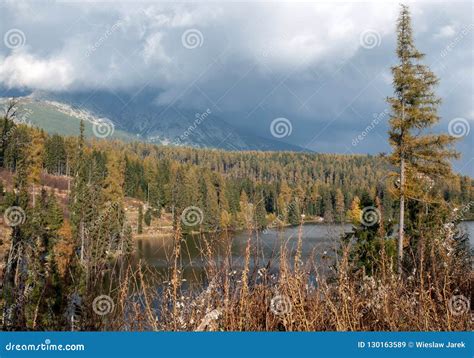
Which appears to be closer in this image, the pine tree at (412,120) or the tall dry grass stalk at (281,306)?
the tall dry grass stalk at (281,306)

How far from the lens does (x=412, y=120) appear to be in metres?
21.4

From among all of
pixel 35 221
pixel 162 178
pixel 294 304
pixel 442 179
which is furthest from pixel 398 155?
pixel 162 178

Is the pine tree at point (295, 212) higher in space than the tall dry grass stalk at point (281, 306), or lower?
higher

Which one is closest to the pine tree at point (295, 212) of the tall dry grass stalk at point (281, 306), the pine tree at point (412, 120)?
the tall dry grass stalk at point (281, 306)

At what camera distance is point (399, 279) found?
14.8 ft

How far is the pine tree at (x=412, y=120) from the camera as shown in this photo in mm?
21312

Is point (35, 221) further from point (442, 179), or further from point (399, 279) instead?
point (399, 279)

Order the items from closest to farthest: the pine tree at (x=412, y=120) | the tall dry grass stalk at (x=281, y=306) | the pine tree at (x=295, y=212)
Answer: the tall dry grass stalk at (x=281, y=306) → the pine tree at (x=295, y=212) → the pine tree at (x=412, y=120)

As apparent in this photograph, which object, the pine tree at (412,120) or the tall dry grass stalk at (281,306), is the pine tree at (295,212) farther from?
the pine tree at (412,120)

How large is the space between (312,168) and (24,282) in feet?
578

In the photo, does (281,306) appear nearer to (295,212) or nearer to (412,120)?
(295,212)

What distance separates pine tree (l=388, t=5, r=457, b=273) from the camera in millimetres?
21312

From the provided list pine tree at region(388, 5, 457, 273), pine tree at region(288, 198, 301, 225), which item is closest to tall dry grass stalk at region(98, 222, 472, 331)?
pine tree at region(288, 198, 301, 225)

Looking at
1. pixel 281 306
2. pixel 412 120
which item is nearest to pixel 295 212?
pixel 281 306
